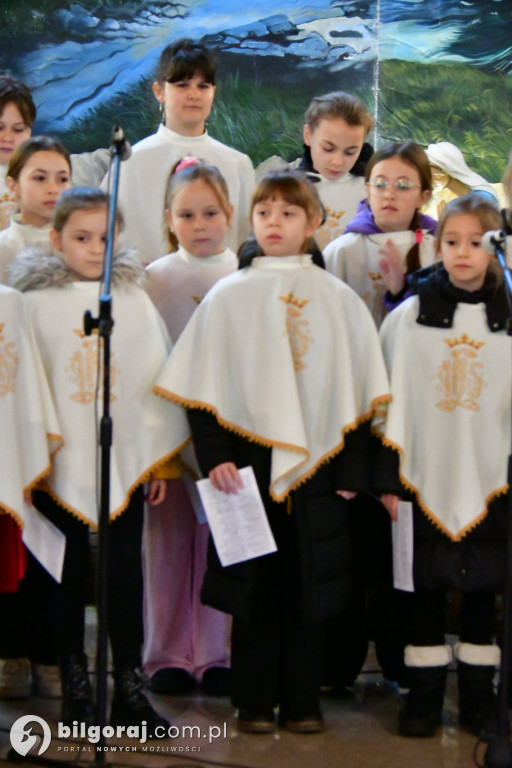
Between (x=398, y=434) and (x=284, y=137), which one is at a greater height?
(x=284, y=137)

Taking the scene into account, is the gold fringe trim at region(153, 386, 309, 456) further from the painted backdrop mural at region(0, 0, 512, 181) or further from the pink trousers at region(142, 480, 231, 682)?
the painted backdrop mural at region(0, 0, 512, 181)

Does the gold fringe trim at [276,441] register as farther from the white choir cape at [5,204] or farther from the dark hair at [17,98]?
the dark hair at [17,98]

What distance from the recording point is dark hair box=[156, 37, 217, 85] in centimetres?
442

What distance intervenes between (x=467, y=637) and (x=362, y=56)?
406 cm

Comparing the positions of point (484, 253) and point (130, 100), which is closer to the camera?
point (484, 253)

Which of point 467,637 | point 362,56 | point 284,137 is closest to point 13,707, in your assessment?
point 467,637

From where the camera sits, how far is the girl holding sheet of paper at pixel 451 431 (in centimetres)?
349

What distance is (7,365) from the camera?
3355 mm

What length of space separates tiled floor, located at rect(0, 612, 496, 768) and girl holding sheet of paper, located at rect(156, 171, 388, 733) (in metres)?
0.10

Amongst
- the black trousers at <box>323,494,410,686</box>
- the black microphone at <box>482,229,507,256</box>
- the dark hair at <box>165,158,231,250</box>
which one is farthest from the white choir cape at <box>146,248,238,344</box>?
the black microphone at <box>482,229,507,256</box>

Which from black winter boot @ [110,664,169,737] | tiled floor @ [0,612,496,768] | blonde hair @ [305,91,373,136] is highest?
blonde hair @ [305,91,373,136]

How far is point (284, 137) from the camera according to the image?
21.7 ft

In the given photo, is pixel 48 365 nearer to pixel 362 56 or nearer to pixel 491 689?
pixel 491 689

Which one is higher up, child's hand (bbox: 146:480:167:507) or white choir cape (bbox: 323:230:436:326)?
white choir cape (bbox: 323:230:436:326)
